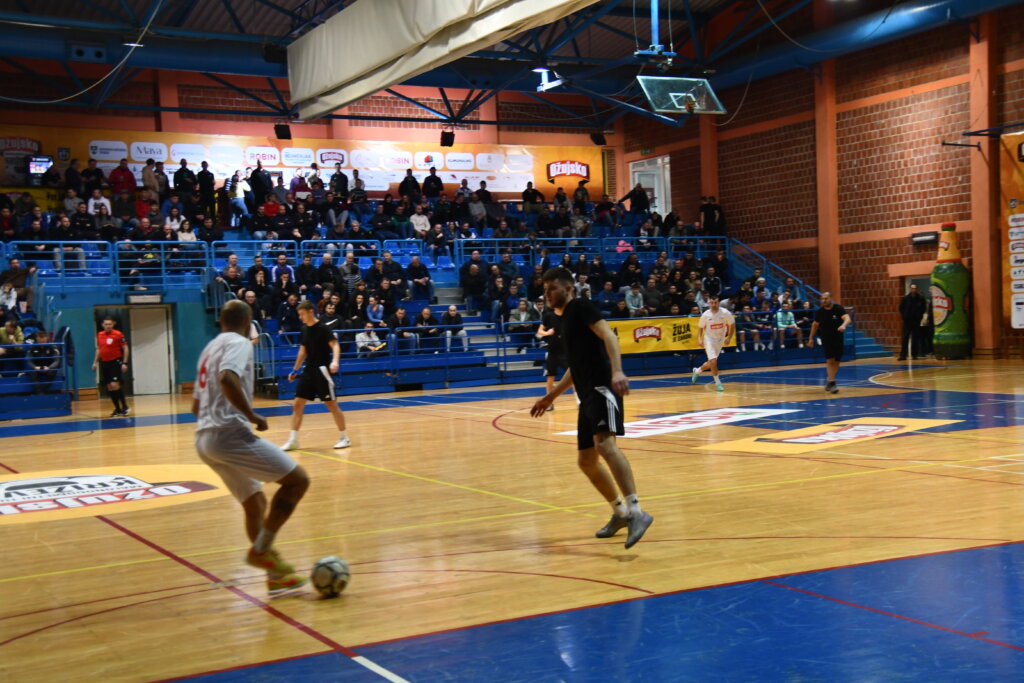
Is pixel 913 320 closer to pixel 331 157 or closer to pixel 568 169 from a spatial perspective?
pixel 568 169

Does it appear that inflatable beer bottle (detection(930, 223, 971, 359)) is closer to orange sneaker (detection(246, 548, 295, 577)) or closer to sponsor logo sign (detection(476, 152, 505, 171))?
sponsor logo sign (detection(476, 152, 505, 171))

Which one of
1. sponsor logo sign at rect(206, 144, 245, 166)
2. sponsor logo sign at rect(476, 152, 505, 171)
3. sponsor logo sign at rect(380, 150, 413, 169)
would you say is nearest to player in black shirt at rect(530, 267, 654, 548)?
sponsor logo sign at rect(206, 144, 245, 166)

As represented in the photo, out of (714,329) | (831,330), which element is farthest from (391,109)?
(831,330)

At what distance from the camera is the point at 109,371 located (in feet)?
68.4

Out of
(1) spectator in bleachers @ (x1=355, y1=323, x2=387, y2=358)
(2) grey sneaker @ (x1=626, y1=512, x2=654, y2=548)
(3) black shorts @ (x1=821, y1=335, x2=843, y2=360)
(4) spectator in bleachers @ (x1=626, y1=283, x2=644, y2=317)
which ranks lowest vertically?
(2) grey sneaker @ (x1=626, y1=512, x2=654, y2=548)

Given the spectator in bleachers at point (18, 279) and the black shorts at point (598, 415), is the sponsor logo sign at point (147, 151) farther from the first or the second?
the black shorts at point (598, 415)

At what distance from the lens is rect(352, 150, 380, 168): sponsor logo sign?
3572 cm

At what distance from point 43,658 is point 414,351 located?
20.1 metres

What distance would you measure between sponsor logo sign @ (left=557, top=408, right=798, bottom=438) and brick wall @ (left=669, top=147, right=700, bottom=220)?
22.3m

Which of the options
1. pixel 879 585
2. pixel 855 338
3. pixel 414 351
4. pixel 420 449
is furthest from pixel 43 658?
A: pixel 855 338

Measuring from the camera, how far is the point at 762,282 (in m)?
30.3

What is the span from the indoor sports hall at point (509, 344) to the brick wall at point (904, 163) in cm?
10

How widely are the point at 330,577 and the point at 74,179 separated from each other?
2572 centimetres

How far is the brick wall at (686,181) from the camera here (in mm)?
38219
